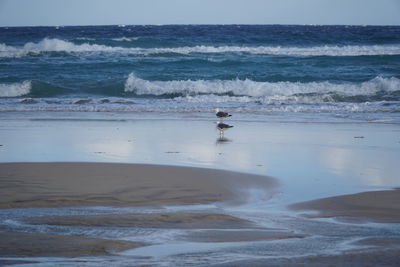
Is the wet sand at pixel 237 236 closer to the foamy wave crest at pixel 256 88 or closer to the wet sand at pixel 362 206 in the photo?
the wet sand at pixel 362 206

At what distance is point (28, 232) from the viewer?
473cm

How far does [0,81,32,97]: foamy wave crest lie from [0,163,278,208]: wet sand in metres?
12.3

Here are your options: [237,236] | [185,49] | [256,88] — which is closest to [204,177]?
[237,236]

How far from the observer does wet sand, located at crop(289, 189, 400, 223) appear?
5.47 metres

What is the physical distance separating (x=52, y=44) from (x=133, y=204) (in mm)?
29244

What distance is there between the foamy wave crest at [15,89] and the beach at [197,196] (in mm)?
8738

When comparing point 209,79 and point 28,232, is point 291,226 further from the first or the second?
point 209,79

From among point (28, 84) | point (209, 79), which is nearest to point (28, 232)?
point (28, 84)

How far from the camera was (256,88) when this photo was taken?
19.5 m

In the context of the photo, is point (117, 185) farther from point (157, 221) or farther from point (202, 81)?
point (202, 81)

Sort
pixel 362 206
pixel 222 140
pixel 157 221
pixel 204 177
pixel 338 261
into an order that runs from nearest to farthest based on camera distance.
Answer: pixel 338 261 → pixel 157 221 → pixel 362 206 → pixel 204 177 → pixel 222 140

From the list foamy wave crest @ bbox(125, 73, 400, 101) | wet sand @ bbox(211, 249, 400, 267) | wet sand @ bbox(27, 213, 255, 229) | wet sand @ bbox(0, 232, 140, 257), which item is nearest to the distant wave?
foamy wave crest @ bbox(125, 73, 400, 101)

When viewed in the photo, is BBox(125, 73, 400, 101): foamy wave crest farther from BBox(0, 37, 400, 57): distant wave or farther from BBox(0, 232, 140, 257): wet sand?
BBox(0, 232, 140, 257): wet sand

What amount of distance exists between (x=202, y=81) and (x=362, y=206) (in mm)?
14825
